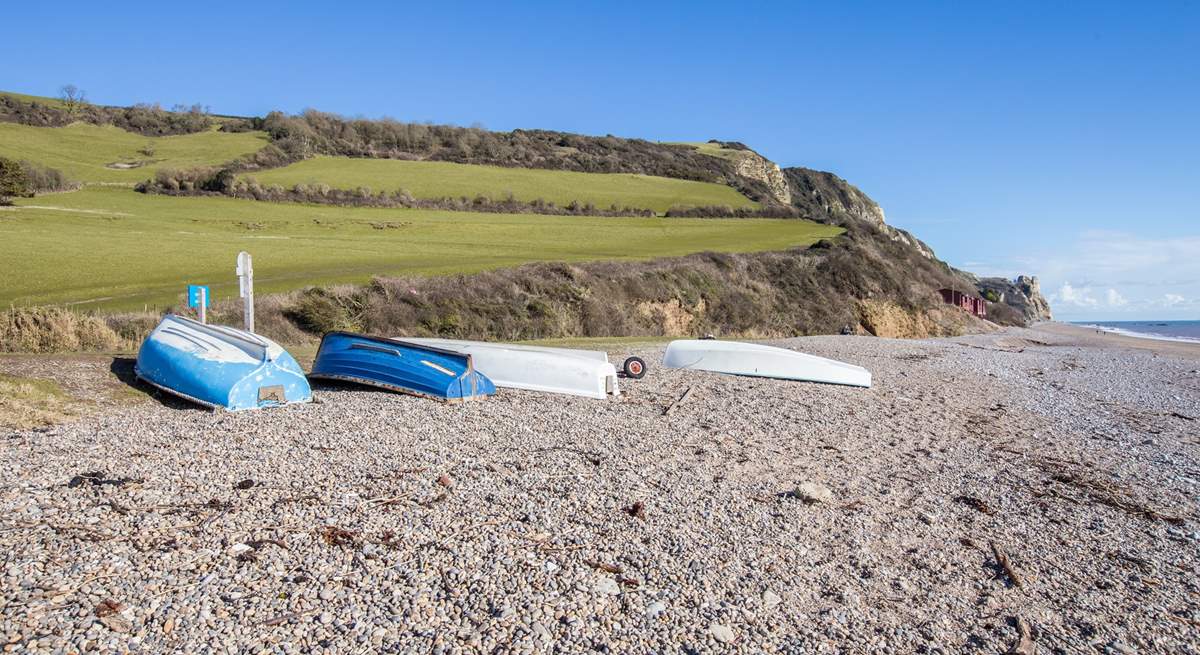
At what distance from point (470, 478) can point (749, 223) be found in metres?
48.1

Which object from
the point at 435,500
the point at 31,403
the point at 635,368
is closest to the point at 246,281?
the point at 31,403

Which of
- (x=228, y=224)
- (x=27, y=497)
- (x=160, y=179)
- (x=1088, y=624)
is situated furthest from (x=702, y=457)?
(x=160, y=179)

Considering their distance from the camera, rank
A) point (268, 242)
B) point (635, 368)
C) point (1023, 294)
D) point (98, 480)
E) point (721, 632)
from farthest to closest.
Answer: point (1023, 294) < point (268, 242) < point (635, 368) < point (98, 480) < point (721, 632)

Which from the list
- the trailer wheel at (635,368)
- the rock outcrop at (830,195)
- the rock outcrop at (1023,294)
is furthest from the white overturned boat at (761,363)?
the rock outcrop at (830,195)

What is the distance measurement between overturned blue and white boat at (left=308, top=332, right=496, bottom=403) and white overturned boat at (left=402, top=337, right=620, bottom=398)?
23.5 inches

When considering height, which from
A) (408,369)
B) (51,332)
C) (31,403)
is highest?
(51,332)

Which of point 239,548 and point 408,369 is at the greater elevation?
point 408,369

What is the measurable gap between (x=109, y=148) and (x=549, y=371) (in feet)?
182

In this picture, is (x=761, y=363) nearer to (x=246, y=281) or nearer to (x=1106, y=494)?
(x=1106, y=494)

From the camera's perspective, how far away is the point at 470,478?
718cm

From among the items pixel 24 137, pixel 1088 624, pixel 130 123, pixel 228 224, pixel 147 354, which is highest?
pixel 130 123

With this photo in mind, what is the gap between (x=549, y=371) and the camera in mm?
12508

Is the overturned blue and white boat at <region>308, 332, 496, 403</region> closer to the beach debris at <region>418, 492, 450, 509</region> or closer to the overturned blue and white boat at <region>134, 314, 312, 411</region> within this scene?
the overturned blue and white boat at <region>134, 314, 312, 411</region>

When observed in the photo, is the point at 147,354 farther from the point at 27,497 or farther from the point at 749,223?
the point at 749,223
